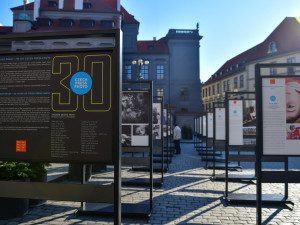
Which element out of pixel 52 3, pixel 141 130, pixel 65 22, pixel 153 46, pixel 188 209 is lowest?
pixel 188 209

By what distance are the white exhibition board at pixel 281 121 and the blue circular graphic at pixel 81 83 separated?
239cm

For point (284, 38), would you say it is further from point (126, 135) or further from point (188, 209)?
point (188, 209)

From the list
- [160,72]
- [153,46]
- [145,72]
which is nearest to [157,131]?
[145,72]

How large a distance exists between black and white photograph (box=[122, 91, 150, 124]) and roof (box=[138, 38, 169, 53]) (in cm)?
3800

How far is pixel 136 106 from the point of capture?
5562 mm

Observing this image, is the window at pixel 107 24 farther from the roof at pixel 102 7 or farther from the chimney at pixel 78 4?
the chimney at pixel 78 4

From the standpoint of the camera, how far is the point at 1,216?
15.0 feet

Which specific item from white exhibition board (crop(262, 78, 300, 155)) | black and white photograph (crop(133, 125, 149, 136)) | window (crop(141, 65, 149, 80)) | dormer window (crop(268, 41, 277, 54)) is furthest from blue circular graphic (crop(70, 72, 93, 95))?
dormer window (crop(268, 41, 277, 54))

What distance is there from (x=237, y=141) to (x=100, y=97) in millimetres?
5846

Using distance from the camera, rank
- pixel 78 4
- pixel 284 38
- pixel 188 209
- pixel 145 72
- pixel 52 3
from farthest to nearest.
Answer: pixel 145 72 < pixel 52 3 < pixel 78 4 < pixel 284 38 < pixel 188 209

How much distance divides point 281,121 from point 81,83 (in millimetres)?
2717

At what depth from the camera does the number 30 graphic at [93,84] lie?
2385 mm

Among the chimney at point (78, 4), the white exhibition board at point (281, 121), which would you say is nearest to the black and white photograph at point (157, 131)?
the white exhibition board at point (281, 121)

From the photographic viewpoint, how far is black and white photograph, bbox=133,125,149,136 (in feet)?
18.2
